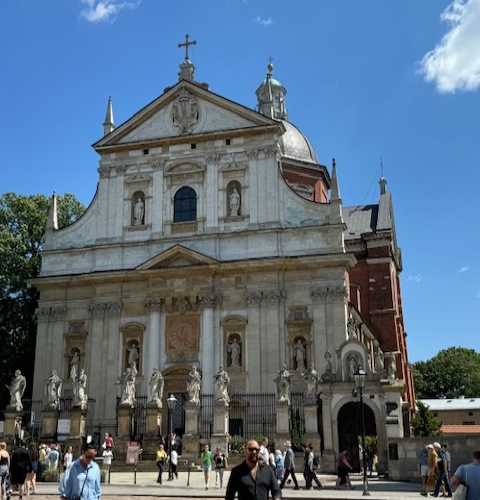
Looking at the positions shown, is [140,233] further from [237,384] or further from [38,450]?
[38,450]

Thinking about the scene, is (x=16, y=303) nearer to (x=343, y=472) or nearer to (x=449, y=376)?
(x=343, y=472)

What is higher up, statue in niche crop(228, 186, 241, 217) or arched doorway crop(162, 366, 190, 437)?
statue in niche crop(228, 186, 241, 217)

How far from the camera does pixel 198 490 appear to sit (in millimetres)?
19391

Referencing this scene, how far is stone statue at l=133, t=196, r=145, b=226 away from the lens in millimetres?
36781

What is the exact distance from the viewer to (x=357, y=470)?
26938mm

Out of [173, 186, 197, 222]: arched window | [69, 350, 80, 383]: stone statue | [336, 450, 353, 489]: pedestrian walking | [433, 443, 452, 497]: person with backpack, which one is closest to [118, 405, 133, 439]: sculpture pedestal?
[69, 350, 80, 383]: stone statue

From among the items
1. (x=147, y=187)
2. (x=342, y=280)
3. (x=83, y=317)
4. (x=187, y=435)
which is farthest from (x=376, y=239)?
(x=187, y=435)

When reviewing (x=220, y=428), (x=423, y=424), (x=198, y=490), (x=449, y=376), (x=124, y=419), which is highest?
(x=449, y=376)

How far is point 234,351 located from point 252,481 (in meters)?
26.6

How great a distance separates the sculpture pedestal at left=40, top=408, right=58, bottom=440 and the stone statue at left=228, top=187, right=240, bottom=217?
13.1 metres

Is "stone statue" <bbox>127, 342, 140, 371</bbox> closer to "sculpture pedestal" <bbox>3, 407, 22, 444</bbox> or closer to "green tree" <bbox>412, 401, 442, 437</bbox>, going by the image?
"sculpture pedestal" <bbox>3, 407, 22, 444</bbox>

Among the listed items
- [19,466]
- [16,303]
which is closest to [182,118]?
[16,303]

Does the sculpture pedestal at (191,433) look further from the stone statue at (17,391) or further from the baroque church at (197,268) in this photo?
the stone statue at (17,391)

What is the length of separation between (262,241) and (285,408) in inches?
396
